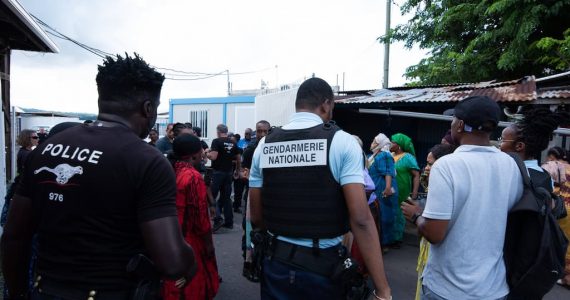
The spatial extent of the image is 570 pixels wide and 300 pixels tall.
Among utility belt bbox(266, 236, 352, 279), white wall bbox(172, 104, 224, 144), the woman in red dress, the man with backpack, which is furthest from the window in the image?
the man with backpack

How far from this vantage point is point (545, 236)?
6.23ft

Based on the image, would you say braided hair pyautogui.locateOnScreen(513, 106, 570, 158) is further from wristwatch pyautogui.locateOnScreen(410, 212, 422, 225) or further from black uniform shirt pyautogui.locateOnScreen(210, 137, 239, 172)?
black uniform shirt pyautogui.locateOnScreen(210, 137, 239, 172)

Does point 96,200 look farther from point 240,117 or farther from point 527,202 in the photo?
point 240,117

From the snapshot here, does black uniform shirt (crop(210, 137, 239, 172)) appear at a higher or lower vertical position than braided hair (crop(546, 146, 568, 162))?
lower

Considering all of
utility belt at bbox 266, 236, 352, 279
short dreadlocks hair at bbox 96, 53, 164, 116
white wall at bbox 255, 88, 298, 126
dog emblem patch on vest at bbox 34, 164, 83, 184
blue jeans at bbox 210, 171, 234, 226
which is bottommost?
blue jeans at bbox 210, 171, 234, 226

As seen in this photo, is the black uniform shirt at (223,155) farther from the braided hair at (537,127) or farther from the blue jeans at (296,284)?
the braided hair at (537,127)

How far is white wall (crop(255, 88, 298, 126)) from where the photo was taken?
32.9ft

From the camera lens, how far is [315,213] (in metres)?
2.01

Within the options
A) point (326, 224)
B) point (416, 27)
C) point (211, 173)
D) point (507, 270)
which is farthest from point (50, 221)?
point (416, 27)

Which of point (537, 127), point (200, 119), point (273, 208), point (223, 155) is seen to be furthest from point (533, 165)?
point (200, 119)

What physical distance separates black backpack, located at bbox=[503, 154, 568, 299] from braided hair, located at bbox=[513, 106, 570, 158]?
719 mm

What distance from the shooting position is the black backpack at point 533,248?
6.26 feet

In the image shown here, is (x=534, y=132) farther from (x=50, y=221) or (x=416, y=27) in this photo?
(x=416, y=27)

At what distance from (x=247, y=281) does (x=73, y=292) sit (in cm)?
329
